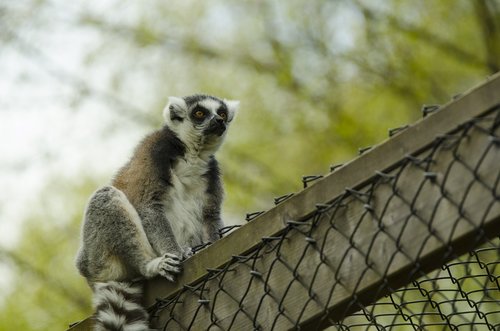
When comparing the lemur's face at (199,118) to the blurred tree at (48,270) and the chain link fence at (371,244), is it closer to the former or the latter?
the chain link fence at (371,244)

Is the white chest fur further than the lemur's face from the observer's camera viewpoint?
No

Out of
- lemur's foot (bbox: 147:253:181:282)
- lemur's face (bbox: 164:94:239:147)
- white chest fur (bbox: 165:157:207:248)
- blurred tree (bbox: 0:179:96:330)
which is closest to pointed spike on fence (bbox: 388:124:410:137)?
lemur's foot (bbox: 147:253:181:282)

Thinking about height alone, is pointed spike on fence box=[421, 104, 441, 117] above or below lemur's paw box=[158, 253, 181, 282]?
below

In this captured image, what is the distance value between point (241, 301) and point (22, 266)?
9.23 metres

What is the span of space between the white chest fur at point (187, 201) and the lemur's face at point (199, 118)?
275 millimetres

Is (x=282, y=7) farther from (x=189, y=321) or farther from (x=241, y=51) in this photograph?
(x=189, y=321)

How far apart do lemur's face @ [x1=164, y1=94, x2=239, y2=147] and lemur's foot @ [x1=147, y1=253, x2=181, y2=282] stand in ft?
6.15

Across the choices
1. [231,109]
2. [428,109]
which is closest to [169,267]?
[428,109]

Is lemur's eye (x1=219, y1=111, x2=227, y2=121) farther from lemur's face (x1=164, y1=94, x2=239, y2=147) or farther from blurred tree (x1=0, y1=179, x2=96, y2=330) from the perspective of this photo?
blurred tree (x1=0, y1=179, x2=96, y2=330)

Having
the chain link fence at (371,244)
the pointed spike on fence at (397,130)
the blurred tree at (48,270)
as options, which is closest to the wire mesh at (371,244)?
the chain link fence at (371,244)

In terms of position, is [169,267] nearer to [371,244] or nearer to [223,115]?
[371,244]

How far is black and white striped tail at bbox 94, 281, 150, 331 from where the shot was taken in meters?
3.71

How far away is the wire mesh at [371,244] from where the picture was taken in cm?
243

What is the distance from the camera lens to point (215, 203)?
6059mm
